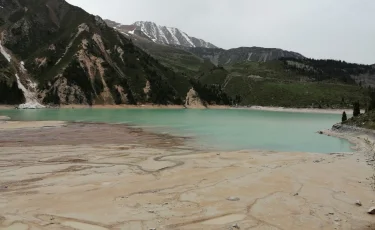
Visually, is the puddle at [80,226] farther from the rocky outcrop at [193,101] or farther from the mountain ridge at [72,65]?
the rocky outcrop at [193,101]

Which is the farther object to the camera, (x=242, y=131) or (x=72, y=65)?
(x=72, y=65)

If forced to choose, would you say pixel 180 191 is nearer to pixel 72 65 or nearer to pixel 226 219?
pixel 226 219

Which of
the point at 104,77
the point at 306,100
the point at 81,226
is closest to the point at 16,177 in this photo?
the point at 81,226

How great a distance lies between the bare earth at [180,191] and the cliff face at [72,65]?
11225 cm

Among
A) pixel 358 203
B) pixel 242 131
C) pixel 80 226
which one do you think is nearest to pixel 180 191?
pixel 80 226

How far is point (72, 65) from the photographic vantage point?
464ft

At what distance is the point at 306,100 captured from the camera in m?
164

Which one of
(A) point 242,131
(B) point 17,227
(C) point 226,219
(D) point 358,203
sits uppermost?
(D) point 358,203

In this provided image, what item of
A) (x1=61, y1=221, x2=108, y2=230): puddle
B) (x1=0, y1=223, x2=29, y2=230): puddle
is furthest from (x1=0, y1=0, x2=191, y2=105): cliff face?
(x1=61, y1=221, x2=108, y2=230): puddle

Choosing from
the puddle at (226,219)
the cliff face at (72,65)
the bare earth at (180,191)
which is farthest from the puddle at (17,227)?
the cliff face at (72,65)

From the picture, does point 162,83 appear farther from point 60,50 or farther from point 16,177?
point 16,177

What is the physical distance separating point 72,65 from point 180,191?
13653 centimetres

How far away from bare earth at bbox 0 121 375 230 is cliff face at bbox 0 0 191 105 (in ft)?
368

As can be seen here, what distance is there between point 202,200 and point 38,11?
193 meters
